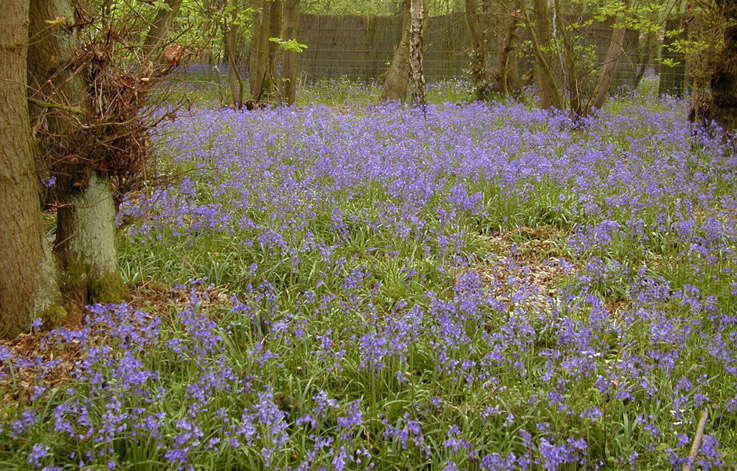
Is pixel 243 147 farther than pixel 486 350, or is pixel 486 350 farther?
pixel 243 147

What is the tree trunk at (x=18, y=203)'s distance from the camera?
3656 mm

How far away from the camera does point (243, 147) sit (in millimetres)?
8531

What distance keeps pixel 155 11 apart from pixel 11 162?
5.63 m

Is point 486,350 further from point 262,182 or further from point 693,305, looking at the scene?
point 262,182

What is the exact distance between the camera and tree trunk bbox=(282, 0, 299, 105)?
49.4 feet

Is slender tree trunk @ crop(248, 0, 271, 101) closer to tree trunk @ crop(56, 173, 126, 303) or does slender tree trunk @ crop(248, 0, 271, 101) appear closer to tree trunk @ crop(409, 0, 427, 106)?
tree trunk @ crop(409, 0, 427, 106)

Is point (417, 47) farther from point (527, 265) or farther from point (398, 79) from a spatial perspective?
point (527, 265)

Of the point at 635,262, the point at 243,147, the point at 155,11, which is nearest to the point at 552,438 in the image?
the point at 635,262

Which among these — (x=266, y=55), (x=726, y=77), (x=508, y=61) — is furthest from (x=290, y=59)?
(x=726, y=77)

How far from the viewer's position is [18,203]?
12.4 ft

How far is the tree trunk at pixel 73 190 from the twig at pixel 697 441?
376 centimetres

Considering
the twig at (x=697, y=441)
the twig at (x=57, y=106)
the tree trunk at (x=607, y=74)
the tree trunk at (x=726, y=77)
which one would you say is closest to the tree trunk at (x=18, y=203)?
the twig at (x=57, y=106)

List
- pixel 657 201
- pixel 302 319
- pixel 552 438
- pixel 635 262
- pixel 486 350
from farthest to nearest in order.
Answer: pixel 657 201, pixel 635 262, pixel 302 319, pixel 486 350, pixel 552 438

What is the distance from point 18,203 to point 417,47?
1060 cm
